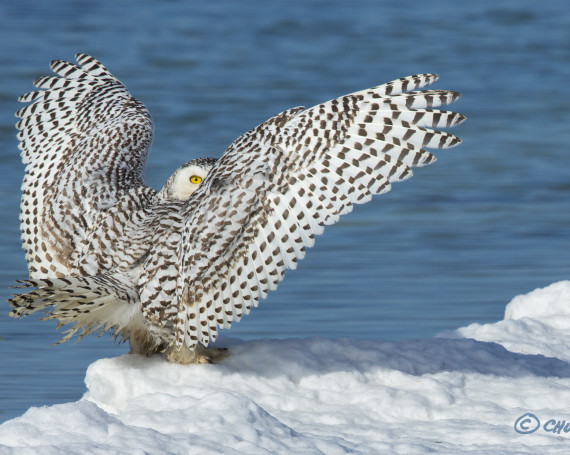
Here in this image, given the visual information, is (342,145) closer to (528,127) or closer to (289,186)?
(289,186)

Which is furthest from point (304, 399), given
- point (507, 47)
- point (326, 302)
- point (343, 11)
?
point (343, 11)

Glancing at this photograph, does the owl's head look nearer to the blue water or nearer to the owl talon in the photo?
the owl talon

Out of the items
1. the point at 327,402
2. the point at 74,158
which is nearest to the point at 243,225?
the point at 327,402

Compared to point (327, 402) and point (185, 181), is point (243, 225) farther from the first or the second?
point (327, 402)

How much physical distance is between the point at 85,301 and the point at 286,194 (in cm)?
101

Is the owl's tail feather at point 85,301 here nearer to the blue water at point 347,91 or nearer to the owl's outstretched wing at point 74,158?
the owl's outstretched wing at point 74,158

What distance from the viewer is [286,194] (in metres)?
5.54

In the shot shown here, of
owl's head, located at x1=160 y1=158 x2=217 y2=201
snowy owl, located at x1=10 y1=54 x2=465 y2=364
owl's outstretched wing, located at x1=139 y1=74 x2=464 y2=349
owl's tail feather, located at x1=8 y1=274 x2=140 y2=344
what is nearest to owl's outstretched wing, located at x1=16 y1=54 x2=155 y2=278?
owl's head, located at x1=160 y1=158 x2=217 y2=201

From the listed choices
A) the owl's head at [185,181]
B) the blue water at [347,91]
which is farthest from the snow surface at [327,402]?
the blue water at [347,91]

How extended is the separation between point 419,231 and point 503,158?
3.28 metres

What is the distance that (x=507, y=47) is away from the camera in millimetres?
20969

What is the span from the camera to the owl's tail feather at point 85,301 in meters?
5.26

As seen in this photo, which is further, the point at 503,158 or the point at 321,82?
the point at 321,82

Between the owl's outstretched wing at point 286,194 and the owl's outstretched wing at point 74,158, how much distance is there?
2.38ft
